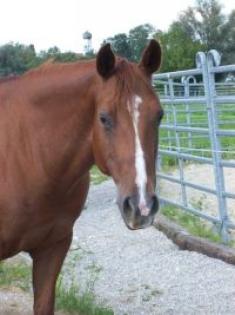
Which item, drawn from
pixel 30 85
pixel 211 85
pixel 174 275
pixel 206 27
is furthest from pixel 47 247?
pixel 206 27

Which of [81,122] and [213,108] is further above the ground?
[81,122]

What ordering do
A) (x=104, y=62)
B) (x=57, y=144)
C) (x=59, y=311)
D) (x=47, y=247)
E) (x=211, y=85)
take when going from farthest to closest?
1. (x=211, y=85)
2. (x=59, y=311)
3. (x=47, y=247)
4. (x=57, y=144)
5. (x=104, y=62)

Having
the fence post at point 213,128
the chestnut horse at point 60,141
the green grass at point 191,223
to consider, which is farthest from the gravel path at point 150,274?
the chestnut horse at point 60,141

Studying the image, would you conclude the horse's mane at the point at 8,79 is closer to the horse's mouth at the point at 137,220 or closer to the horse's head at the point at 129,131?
the horse's head at the point at 129,131

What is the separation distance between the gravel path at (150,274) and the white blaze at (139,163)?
81.4 inches

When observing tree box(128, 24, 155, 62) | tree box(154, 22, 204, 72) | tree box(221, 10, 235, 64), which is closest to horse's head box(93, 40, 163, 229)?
tree box(128, 24, 155, 62)

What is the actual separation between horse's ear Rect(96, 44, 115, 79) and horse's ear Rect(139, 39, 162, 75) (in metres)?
0.18

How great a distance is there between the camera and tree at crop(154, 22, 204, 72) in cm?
3997

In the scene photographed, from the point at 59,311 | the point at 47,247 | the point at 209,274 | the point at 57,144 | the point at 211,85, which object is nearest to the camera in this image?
the point at 57,144

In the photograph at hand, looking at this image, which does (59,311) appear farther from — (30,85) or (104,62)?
(104,62)

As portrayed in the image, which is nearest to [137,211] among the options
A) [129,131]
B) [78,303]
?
[129,131]

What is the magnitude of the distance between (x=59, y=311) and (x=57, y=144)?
1614mm

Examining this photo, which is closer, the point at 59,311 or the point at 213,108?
the point at 59,311

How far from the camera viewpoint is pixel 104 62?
3.18 metres
